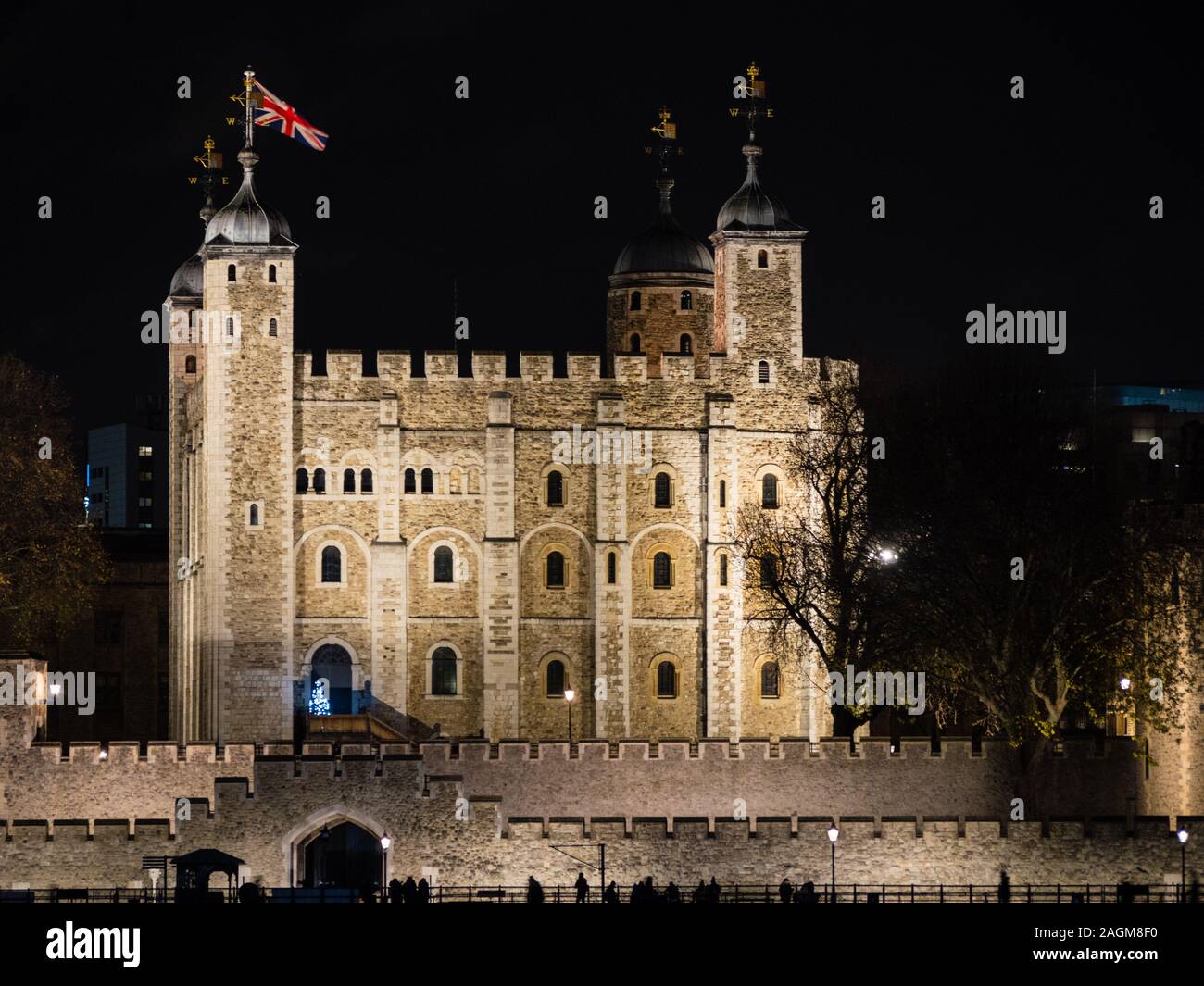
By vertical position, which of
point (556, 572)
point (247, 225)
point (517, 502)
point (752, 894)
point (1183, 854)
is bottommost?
point (752, 894)

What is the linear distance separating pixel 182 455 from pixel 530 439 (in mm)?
13815

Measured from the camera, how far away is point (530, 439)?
95.4 m

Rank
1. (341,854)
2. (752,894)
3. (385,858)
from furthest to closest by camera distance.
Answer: (341,854)
(385,858)
(752,894)

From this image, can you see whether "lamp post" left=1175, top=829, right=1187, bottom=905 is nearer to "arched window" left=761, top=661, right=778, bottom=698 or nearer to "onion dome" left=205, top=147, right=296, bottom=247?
"arched window" left=761, top=661, right=778, bottom=698

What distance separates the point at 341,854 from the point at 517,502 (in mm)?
26921

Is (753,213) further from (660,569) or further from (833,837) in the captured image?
(833,837)

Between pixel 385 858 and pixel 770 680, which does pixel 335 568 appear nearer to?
pixel 770 680

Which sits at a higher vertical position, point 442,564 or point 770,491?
point 770,491

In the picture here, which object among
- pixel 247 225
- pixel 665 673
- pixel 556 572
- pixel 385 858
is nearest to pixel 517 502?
pixel 556 572

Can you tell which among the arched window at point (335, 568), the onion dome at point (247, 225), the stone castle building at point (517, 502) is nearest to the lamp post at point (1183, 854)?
the stone castle building at point (517, 502)

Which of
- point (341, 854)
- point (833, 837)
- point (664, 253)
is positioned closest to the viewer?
point (833, 837)

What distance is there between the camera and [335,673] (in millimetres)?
94250

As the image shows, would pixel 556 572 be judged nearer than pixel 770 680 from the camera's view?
No
